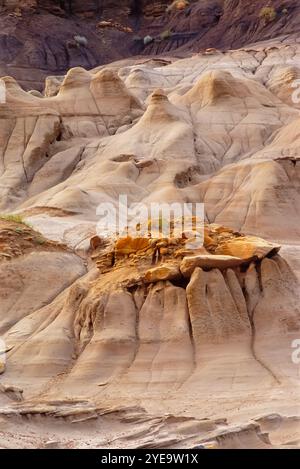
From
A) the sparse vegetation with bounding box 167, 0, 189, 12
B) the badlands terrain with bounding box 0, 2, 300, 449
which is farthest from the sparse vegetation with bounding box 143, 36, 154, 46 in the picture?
the badlands terrain with bounding box 0, 2, 300, 449

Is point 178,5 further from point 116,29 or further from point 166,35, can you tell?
point 116,29

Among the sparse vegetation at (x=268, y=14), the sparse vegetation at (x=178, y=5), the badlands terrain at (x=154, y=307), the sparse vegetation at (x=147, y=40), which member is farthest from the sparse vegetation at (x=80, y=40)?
the badlands terrain at (x=154, y=307)

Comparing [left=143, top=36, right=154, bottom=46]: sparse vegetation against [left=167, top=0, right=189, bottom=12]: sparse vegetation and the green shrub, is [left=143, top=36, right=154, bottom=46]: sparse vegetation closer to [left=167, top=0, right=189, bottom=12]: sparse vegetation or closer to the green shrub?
the green shrub

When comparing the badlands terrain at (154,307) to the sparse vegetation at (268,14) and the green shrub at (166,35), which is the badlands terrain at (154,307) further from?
the green shrub at (166,35)

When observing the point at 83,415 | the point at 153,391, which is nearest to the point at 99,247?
the point at 153,391

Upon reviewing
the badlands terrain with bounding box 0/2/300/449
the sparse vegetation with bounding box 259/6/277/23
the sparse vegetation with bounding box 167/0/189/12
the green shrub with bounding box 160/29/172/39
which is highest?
the badlands terrain with bounding box 0/2/300/449
